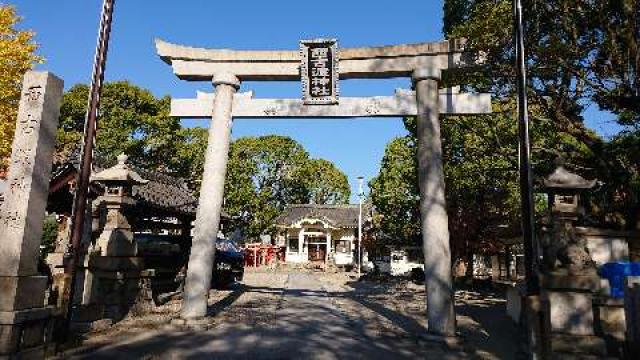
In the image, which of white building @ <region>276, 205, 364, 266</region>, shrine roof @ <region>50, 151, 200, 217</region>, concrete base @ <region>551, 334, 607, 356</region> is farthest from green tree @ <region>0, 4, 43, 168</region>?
white building @ <region>276, 205, 364, 266</region>

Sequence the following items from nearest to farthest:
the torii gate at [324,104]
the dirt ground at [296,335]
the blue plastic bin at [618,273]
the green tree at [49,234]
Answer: the dirt ground at [296,335], the torii gate at [324,104], the blue plastic bin at [618,273], the green tree at [49,234]

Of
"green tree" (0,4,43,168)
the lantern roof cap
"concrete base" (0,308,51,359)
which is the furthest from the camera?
"green tree" (0,4,43,168)

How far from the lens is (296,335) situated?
852 cm

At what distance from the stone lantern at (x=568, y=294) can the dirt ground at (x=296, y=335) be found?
→ 1.15 meters

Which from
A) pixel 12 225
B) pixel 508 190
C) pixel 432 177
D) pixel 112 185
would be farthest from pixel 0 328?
→ pixel 508 190

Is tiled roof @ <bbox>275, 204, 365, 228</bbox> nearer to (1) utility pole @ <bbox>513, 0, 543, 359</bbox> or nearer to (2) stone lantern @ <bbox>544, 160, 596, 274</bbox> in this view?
(2) stone lantern @ <bbox>544, 160, 596, 274</bbox>

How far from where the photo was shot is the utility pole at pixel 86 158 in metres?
7.49

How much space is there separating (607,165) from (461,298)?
7.55 meters

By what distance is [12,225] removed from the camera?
20.3ft

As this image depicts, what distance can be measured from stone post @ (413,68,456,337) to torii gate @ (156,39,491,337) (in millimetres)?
19

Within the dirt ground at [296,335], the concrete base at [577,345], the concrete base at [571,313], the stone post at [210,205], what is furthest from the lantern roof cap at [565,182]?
the stone post at [210,205]

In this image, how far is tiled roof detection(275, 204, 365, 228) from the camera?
43.3 m

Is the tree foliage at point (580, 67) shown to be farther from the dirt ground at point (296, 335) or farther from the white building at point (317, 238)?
the white building at point (317, 238)

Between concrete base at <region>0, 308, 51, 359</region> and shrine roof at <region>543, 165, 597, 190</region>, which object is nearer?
concrete base at <region>0, 308, 51, 359</region>
